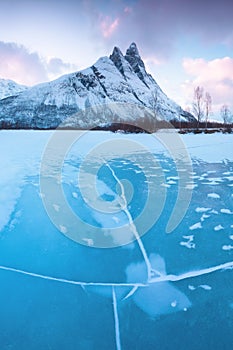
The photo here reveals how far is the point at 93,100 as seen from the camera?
88562 millimetres

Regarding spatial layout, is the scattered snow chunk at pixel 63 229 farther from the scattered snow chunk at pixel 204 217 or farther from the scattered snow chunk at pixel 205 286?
the scattered snow chunk at pixel 204 217

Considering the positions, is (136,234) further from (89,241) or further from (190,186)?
(190,186)

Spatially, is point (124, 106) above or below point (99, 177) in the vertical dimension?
above

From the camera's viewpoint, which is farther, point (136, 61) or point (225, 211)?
point (136, 61)

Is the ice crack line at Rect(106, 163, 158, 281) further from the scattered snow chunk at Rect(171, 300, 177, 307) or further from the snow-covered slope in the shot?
the snow-covered slope

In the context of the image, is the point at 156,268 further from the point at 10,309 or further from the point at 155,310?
the point at 10,309

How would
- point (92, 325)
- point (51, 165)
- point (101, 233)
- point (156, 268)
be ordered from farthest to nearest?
point (51, 165), point (101, 233), point (156, 268), point (92, 325)

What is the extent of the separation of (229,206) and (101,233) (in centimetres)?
232

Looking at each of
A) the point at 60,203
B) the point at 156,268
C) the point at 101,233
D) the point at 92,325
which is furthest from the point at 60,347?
the point at 60,203

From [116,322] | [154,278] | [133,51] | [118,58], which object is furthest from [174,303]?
[133,51]

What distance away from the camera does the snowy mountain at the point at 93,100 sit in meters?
75.3

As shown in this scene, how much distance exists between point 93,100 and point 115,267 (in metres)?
91.2

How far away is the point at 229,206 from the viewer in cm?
→ 408


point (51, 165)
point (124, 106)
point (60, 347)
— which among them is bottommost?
point (60, 347)
